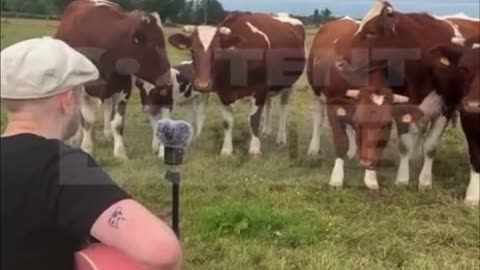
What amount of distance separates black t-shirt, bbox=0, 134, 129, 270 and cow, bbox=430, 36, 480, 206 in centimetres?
517

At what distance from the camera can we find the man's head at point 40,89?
6.66 ft

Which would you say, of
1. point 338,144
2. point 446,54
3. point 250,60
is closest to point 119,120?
point 250,60

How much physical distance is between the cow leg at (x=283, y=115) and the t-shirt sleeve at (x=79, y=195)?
292 inches

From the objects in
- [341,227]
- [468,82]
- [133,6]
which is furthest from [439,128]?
[133,6]

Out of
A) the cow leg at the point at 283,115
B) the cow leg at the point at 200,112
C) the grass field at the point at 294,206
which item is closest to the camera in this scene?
the grass field at the point at 294,206

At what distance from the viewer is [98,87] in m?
8.10

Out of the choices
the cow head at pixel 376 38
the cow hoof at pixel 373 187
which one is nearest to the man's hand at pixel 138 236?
the cow hoof at pixel 373 187

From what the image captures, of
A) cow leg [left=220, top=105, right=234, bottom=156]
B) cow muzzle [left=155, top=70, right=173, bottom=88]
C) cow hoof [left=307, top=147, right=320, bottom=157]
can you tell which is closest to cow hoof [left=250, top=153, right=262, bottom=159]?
cow leg [left=220, top=105, right=234, bottom=156]

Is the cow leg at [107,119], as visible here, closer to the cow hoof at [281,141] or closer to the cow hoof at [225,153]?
the cow hoof at [225,153]

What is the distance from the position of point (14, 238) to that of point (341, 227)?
426 cm

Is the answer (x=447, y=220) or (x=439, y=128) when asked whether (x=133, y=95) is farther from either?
(x=447, y=220)

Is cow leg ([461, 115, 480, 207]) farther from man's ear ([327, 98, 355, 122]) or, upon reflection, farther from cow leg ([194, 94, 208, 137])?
cow leg ([194, 94, 208, 137])

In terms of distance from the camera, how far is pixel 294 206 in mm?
6695

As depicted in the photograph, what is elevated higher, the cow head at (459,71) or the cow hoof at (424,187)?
the cow head at (459,71)
